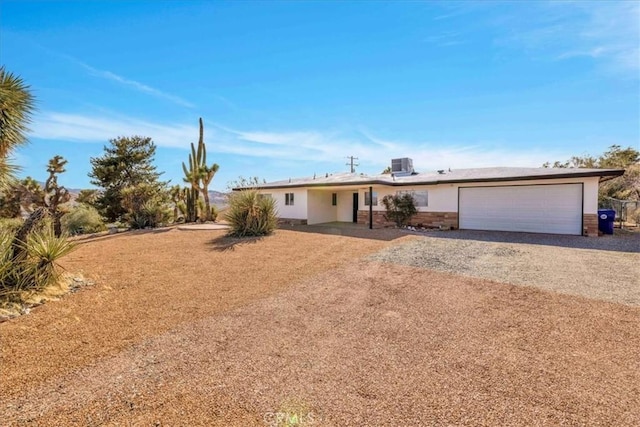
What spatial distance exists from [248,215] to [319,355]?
9.68 metres

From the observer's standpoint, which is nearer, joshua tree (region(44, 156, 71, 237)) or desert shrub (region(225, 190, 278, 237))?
desert shrub (region(225, 190, 278, 237))

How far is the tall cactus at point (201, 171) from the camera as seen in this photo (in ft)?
61.4

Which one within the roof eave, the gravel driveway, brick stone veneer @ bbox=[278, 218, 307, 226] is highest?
the roof eave

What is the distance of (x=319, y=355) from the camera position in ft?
13.0

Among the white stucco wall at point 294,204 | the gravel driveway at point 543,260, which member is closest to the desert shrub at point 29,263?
the gravel driveway at point 543,260

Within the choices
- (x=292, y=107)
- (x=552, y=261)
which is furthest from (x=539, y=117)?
(x=292, y=107)

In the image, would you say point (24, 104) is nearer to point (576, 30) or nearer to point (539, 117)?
point (576, 30)

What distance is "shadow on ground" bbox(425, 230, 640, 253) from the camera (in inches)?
432

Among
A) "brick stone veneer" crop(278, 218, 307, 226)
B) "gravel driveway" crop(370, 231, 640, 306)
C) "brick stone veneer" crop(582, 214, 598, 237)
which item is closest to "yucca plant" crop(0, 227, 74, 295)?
"gravel driveway" crop(370, 231, 640, 306)

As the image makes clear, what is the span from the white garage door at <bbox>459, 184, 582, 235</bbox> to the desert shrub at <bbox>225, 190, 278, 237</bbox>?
10.3 metres

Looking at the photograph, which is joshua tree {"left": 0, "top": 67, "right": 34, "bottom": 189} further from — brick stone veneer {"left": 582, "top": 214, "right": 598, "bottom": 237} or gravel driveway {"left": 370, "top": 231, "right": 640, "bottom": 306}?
brick stone veneer {"left": 582, "top": 214, "right": 598, "bottom": 237}

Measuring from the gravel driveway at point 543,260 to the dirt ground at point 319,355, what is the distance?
819mm

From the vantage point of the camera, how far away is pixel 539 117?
16844 millimetres

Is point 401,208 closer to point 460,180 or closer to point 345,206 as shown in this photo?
point 460,180
